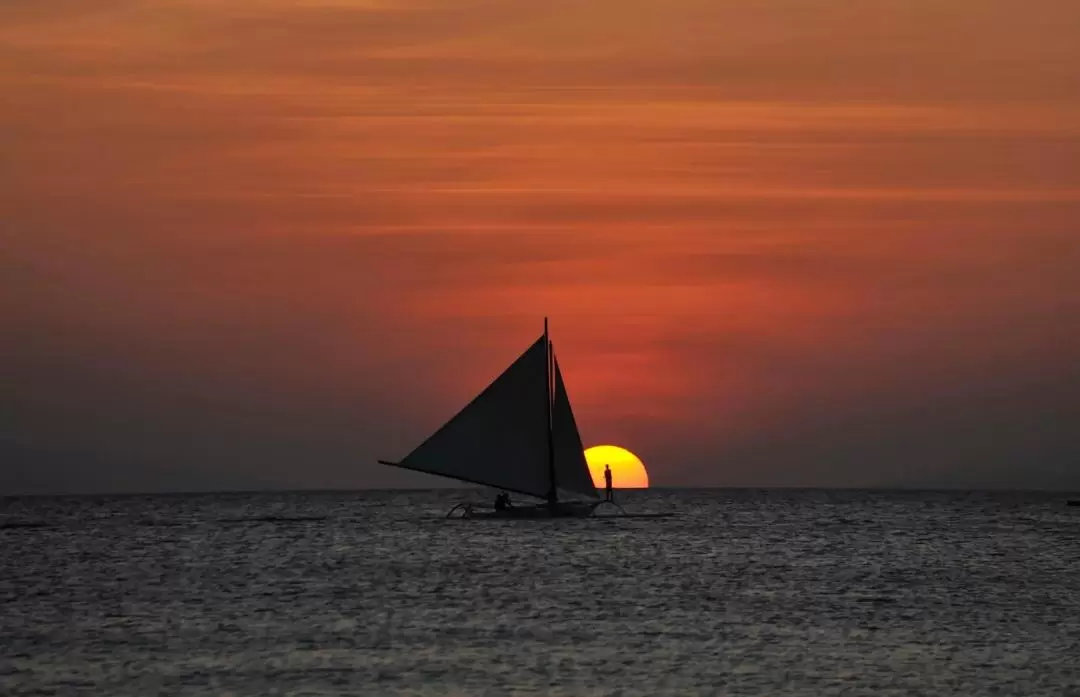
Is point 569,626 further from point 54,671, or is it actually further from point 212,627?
point 54,671

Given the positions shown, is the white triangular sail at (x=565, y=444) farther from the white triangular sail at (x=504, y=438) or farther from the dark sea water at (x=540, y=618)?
the dark sea water at (x=540, y=618)

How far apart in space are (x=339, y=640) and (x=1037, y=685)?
1556cm

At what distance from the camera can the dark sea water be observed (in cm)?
3481

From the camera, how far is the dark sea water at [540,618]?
34.8 metres

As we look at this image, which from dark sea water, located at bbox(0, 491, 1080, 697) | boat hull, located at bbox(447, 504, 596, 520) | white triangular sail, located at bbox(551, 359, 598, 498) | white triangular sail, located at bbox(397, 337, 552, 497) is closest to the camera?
dark sea water, located at bbox(0, 491, 1080, 697)

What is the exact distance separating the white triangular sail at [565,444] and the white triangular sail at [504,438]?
0.65 metres

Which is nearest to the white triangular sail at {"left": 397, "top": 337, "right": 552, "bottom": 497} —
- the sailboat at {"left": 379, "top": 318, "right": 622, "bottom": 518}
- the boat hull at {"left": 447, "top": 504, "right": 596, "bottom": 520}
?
the sailboat at {"left": 379, "top": 318, "right": 622, "bottom": 518}

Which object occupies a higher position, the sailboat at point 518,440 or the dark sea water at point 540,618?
the sailboat at point 518,440

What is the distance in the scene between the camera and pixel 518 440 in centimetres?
9038

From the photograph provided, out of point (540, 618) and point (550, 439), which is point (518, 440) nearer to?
point (550, 439)

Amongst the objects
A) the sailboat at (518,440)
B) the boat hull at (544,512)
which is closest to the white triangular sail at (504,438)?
the sailboat at (518,440)

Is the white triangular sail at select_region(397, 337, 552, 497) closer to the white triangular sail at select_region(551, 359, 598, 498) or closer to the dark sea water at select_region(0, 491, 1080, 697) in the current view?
the white triangular sail at select_region(551, 359, 598, 498)

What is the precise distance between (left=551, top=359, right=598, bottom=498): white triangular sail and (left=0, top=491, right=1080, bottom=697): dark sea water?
3434 mm

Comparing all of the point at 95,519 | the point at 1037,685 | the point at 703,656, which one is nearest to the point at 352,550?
the point at 703,656
